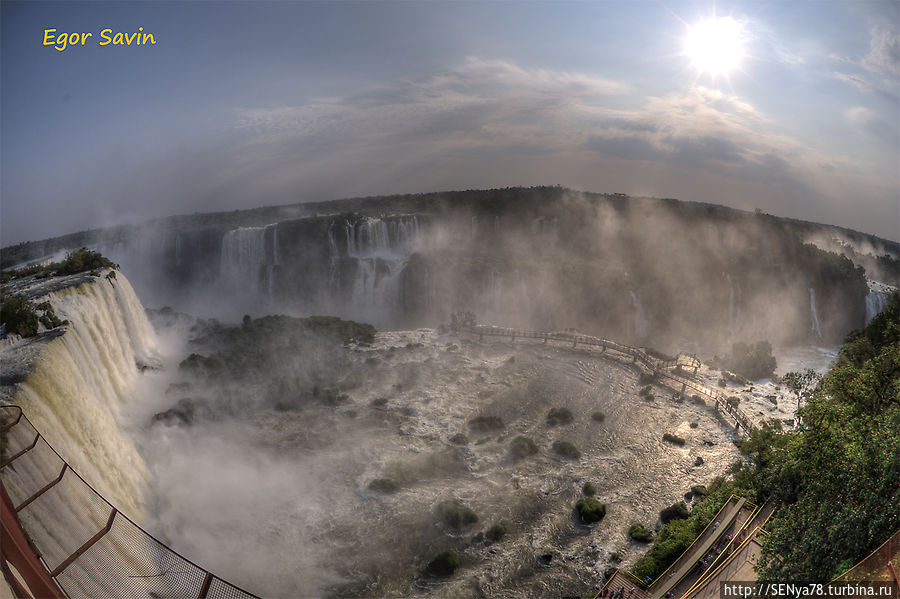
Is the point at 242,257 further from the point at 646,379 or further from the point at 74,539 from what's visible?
the point at 74,539

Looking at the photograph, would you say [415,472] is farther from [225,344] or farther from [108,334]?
[225,344]

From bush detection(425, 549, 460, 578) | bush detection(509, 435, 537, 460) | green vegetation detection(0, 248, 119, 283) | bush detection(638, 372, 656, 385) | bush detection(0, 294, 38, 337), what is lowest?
bush detection(425, 549, 460, 578)

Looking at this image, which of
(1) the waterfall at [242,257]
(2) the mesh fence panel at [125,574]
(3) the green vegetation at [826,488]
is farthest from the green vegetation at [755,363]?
(1) the waterfall at [242,257]

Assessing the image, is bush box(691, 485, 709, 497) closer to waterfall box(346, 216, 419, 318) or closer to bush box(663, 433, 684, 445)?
bush box(663, 433, 684, 445)

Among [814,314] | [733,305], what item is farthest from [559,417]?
[814,314]

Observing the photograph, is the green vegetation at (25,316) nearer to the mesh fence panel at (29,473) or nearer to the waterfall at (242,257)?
the mesh fence panel at (29,473)

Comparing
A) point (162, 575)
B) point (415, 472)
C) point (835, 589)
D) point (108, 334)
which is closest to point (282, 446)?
point (415, 472)

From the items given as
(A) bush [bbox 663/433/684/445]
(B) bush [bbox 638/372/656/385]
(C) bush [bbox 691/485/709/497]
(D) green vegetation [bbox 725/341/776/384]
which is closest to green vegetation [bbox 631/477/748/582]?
(C) bush [bbox 691/485/709/497]
